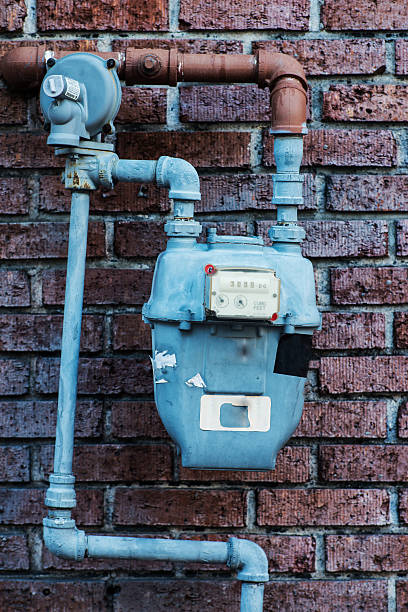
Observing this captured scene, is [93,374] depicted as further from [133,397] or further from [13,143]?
[13,143]

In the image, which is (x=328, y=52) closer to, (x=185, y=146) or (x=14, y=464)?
(x=185, y=146)

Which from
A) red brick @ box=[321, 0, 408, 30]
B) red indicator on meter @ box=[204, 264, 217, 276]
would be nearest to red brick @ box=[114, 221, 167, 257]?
red indicator on meter @ box=[204, 264, 217, 276]

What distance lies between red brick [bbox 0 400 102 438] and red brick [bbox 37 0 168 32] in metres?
0.77

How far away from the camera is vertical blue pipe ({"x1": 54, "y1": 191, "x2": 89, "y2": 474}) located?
1.36 metres

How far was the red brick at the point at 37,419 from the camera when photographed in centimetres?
153

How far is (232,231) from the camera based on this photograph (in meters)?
1.54

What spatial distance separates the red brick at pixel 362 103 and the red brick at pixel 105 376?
2.13 ft

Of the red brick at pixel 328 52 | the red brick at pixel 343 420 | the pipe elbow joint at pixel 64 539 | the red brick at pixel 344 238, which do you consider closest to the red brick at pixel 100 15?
the red brick at pixel 328 52

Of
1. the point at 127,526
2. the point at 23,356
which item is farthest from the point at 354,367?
the point at 23,356

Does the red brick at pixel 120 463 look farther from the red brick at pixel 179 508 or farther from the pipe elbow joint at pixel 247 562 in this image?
the pipe elbow joint at pixel 247 562

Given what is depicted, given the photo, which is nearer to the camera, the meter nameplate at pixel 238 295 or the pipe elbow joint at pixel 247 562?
the meter nameplate at pixel 238 295

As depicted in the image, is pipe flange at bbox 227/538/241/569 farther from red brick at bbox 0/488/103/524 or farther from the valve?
the valve

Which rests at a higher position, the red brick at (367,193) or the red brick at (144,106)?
the red brick at (144,106)

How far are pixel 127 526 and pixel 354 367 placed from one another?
1.86 ft
